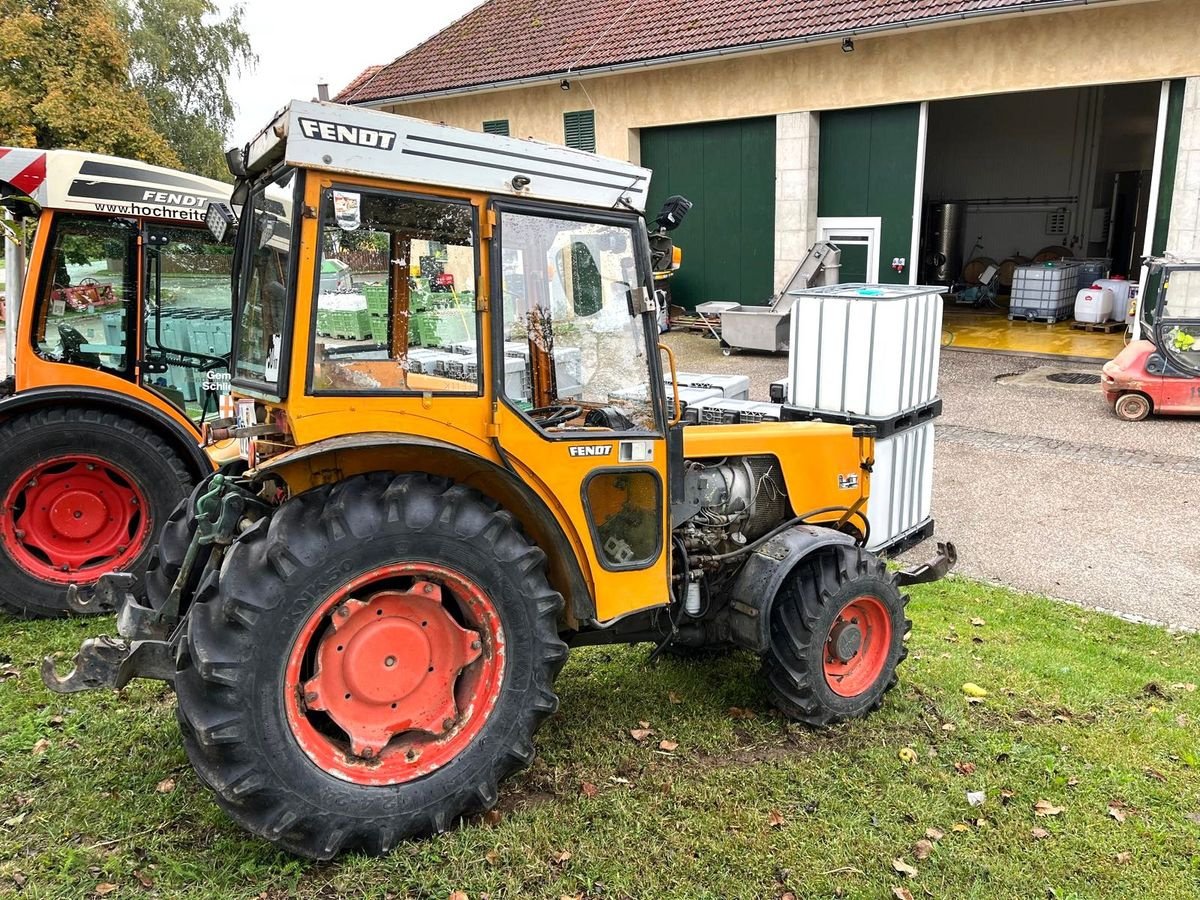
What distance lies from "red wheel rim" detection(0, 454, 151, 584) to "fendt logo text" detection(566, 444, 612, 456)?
3335 millimetres

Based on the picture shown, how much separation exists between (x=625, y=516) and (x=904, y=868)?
1.58 meters

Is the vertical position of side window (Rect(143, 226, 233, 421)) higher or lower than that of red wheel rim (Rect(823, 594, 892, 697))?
higher

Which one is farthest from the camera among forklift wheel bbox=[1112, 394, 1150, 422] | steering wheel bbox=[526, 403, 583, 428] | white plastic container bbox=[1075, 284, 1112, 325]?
white plastic container bbox=[1075, 284, 1112, 325]

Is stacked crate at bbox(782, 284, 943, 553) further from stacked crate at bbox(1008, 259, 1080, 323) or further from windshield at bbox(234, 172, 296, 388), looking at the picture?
stacked crate at bbox(1008, 259, 1080, 323)

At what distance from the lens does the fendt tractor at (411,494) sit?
2.84 meters

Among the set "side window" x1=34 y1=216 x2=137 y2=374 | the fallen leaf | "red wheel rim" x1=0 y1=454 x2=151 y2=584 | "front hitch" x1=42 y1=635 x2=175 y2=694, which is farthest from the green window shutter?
the fallen leaf

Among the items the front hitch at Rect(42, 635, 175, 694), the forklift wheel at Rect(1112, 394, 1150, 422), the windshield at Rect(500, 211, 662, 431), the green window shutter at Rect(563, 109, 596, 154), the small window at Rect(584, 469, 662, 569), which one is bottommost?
the forklift wheel at Rect(1112, 394, 1150, 422)

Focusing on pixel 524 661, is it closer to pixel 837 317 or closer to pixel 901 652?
pixel 901 652

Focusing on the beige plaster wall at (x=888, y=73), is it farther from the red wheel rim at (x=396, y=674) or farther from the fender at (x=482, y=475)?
the red wheel rim at (x=396, y=674)

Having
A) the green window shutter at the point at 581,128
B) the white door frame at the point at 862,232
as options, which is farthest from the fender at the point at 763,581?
the green window shutter at the point at 581,128

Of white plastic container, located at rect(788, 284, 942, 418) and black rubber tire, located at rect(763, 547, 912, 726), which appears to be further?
white plastic container, located at rect(788, 284, 942, 418)

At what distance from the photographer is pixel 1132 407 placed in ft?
33.0

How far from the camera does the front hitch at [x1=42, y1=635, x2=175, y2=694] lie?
9.95 ft

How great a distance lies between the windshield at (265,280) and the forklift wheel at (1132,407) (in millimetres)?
9649
